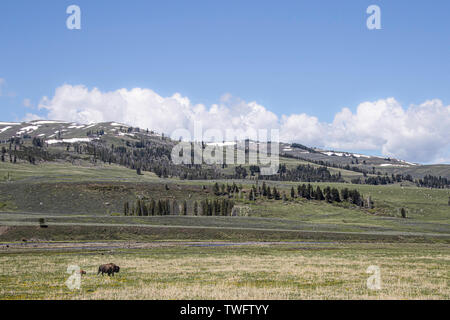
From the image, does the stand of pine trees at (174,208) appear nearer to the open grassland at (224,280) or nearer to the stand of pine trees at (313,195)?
the stand of pine trees at (313,195)

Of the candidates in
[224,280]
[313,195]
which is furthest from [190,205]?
[224,280]

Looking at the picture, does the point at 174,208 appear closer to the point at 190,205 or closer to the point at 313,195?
the point at 190,205

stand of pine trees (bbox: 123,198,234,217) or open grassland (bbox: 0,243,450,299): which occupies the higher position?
open grassland (bbox: 0,243,450,299)

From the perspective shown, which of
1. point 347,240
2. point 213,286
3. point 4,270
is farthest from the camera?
point 347,240

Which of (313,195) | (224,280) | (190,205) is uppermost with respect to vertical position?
(224,280)

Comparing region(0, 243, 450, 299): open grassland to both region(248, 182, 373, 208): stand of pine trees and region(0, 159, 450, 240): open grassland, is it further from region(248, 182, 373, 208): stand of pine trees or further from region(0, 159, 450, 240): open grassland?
region(248, 182, 373, 208): stand of pine trees

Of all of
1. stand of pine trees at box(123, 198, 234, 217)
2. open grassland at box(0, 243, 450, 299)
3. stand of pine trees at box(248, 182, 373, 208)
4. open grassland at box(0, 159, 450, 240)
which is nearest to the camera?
open grassland at box(0, 243, 450, 299)

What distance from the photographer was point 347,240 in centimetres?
8338

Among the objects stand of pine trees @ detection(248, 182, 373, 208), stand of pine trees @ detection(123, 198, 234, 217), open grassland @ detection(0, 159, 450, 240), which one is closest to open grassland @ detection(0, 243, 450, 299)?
open grassland @ detection(0, 159, 450, 240)

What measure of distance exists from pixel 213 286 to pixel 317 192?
554ft

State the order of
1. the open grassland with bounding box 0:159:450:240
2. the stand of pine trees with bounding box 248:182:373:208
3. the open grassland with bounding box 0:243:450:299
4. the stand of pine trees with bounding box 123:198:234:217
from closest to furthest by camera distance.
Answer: the open grassland with bounding box 0:243:450:299, the open grassland with bounding box 0:159:450:240, the stand of pine trees with bounding box 123:198:234:217, the stand of pine trees with bounding box 248:182:373:208
